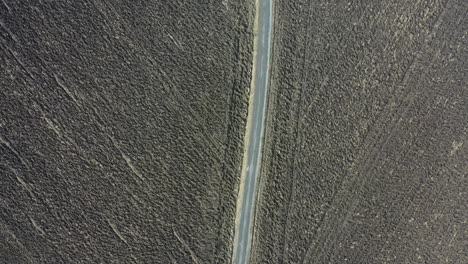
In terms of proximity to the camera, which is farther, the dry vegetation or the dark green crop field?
the dry vegetation

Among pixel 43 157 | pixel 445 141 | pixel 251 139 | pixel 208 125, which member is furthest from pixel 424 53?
pixel 43 157

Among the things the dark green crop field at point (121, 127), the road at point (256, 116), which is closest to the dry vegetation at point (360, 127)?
the road at point (256, 116)

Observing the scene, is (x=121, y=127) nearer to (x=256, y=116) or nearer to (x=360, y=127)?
(x=256, y=116)

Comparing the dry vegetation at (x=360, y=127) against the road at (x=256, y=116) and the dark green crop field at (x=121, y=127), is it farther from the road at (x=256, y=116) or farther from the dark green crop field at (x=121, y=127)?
the dark green crop field at (x=121, y=127)

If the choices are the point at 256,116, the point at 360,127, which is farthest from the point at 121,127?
the point at 360,127

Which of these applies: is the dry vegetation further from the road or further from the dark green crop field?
the dark green crop field

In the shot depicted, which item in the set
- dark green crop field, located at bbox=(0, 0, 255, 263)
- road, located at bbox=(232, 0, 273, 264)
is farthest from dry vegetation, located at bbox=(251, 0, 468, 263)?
dark green crop field, located at bbox=(0, 0, 255, 263)
